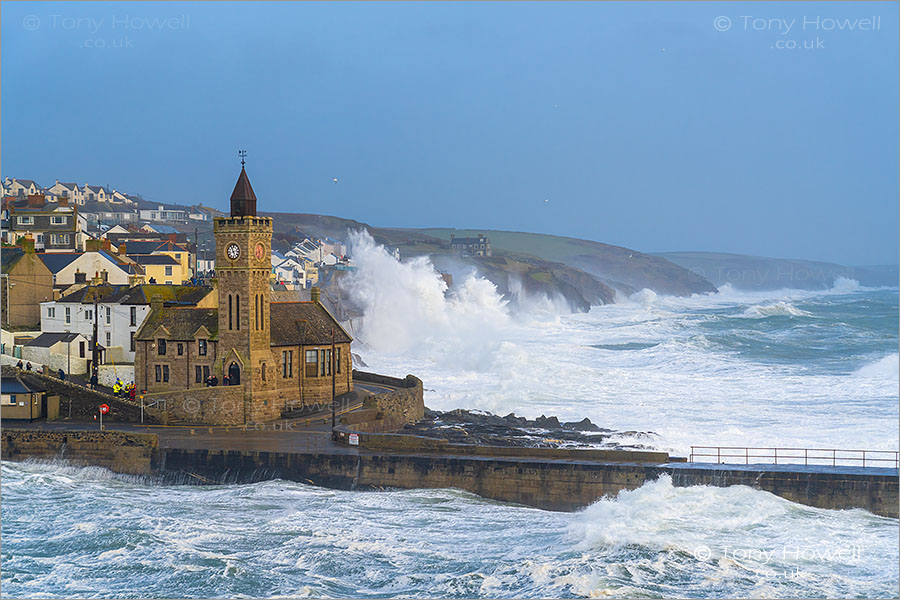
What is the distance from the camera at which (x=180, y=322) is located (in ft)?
136

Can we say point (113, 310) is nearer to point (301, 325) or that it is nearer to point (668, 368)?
point (301, 325)

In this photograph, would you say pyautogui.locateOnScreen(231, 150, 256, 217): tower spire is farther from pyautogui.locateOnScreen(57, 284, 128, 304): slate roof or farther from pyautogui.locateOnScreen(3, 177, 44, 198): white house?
pyautogui.locateOnScreen(3, 177, 44, 198): white house

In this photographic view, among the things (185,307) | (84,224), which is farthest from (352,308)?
(185,307)

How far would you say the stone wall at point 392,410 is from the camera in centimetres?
3819

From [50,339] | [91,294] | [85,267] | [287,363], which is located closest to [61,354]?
[50,339]

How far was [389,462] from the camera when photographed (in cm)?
3300

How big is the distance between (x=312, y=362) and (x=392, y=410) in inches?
135

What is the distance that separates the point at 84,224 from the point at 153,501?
196ft

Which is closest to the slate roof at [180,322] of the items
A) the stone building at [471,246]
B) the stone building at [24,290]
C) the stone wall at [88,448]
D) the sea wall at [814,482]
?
the stone wall at [88,448]

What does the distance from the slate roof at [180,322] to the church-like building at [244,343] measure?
0.11 ft

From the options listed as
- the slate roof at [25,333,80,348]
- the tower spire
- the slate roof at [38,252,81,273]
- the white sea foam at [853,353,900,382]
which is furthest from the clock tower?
the white sea foam at [853,353,900,382]

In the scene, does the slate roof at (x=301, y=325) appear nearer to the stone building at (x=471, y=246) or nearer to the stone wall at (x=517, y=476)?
the stone wall at (x=517, y=476)

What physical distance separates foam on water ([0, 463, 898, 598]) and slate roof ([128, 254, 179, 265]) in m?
32.2

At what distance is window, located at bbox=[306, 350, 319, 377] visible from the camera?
4141cm
